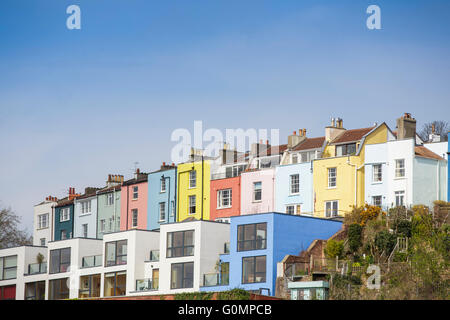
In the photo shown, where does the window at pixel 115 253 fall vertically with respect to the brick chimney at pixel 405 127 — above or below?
below

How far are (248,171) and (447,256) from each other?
23.2 metres

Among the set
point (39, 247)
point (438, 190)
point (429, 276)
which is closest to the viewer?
point (429, 276)

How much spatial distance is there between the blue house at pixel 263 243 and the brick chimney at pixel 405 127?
33.6 feet

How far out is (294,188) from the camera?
3120 inches

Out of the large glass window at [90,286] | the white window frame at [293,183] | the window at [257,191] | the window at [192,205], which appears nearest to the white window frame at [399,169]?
the white window frame at [293,183]

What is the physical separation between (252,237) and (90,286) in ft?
61.4

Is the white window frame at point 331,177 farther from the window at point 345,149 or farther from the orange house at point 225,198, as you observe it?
the orange house at point 225,198

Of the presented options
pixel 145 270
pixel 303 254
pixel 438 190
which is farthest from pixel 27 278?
pixel 438 190

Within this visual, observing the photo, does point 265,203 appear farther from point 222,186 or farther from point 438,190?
point 438,190

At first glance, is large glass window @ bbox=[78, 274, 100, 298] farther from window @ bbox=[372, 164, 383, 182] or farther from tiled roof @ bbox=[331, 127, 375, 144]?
window @ bbox=[372, 164, 383, 182]

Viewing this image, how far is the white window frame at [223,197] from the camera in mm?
82875

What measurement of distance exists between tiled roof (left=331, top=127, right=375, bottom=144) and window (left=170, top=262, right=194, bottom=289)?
15913 mm

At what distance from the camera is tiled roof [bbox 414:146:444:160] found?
7381cm
